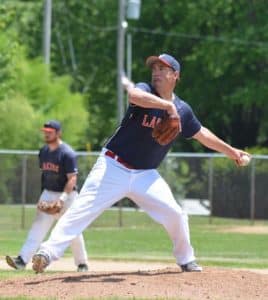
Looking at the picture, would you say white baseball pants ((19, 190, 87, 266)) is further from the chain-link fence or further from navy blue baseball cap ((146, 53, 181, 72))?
the chain-link fence

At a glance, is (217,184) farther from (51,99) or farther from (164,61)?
(164,61)

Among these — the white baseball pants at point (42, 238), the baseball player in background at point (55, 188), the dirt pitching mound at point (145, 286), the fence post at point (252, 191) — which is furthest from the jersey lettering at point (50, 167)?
the fence post at point (252, 191)

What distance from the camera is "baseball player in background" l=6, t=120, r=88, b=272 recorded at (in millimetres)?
13312

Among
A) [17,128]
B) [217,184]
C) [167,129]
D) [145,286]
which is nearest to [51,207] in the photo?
[145,286]

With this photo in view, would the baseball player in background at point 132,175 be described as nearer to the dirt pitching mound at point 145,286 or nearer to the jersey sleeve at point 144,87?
the jersey sleeve at point 144,87

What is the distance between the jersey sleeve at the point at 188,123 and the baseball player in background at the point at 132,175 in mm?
136

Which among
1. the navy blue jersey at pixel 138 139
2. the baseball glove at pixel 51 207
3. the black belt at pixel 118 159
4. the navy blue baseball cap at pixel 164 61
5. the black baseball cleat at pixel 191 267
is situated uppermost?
the navy blue baseball cap at pixel 164 61

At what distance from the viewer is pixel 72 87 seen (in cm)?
4688

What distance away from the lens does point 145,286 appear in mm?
9805

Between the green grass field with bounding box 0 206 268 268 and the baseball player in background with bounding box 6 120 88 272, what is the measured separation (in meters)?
2.50

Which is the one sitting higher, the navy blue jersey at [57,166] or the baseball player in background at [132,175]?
the baseball player in background at [132,175]

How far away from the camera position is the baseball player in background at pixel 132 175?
9.97m

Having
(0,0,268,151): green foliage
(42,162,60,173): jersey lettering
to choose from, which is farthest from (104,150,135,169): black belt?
(0,0,268,151): green foliage

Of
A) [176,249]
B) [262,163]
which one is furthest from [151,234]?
[176,249]
